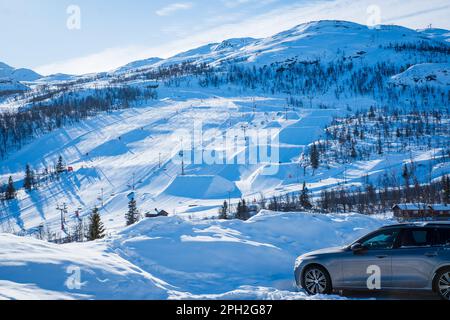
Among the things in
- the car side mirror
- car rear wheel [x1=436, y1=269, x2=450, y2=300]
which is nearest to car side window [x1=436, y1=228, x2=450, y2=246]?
car rear wheel [x1=436, y1=269, x2=450, y2=300]

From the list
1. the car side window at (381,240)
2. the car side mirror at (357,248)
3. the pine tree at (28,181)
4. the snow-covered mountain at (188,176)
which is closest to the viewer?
the car side window at (381,240)

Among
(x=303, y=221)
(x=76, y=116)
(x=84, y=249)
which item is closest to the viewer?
(x=84, y=249)

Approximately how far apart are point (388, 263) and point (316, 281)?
1.65 m

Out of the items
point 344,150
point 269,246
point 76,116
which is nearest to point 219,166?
point 344,150

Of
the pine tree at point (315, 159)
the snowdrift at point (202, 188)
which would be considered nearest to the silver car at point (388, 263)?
the snowdrift at point (202, 188)

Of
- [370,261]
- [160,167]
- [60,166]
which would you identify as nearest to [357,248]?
[370,261]

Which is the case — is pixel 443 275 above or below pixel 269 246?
above

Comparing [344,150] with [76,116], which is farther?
[76,116]

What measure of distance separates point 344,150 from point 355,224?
111 m

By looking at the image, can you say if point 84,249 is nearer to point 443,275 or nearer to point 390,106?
point 443,275

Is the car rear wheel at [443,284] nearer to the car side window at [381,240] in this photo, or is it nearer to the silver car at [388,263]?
the silver car at [388,263]

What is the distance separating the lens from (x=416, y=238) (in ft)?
29.1

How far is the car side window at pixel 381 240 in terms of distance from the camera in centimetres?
905

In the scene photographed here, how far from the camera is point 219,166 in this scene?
113 meters
